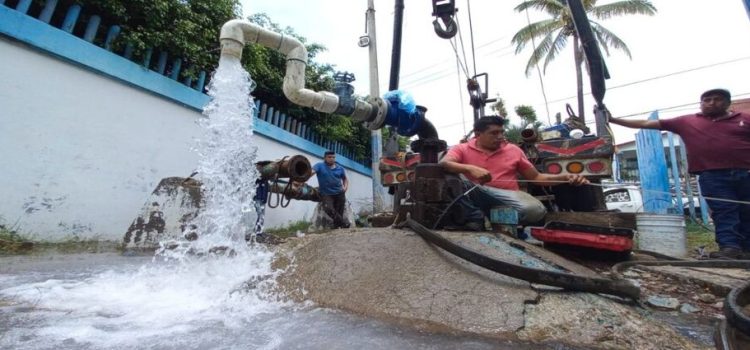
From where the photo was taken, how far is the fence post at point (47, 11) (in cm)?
358

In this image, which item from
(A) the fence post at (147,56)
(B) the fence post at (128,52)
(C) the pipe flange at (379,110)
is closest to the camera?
(C) the pipe flange at (379,110)

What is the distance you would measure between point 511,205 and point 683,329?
1322mm

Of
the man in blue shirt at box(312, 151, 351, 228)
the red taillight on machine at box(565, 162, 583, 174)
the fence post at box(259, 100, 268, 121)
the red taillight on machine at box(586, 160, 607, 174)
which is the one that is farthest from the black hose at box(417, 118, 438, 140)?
the fence post at box(259, 100, 268, 121)

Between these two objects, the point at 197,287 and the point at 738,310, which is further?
the point at 197,287

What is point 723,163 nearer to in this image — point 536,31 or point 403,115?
point 403,115

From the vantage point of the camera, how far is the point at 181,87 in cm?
492

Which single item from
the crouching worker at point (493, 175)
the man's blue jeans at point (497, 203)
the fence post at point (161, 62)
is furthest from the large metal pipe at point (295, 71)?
the fence post at point (161, 62)

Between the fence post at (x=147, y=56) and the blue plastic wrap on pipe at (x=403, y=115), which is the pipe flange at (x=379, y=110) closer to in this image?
the blue plastic wrap on pipe at (x=403, y=115)

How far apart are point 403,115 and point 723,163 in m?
2.62

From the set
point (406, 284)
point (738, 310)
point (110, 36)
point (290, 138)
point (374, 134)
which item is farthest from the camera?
point (374, 134)

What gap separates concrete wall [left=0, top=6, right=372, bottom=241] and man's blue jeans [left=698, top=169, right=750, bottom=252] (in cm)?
579

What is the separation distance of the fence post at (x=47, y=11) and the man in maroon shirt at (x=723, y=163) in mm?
6183

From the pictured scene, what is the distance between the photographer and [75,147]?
3.81m

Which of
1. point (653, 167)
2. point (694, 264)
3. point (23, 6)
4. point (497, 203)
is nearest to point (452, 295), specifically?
point (497, 203)
